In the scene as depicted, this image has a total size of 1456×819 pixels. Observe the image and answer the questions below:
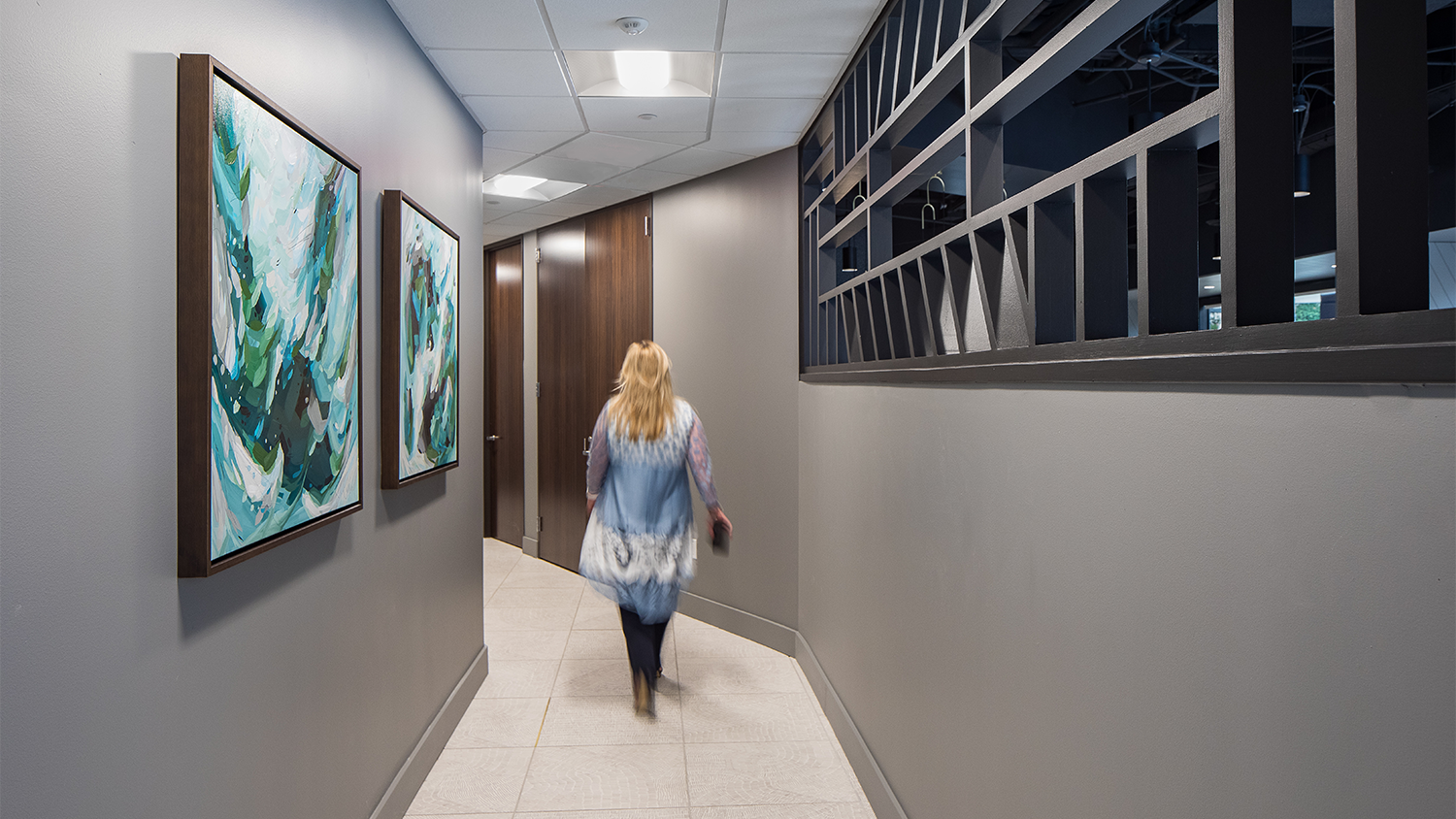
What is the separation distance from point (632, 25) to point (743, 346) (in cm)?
190

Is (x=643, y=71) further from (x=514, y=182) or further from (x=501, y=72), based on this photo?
(x=514, y=182)

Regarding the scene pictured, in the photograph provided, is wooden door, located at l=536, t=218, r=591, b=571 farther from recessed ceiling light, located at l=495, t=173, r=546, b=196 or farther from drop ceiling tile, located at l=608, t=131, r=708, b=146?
Answer: drop ceiling tile, located at l=608, t=131, r=708, b=146

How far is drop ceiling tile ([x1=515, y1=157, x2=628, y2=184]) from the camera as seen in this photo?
13.5 ft

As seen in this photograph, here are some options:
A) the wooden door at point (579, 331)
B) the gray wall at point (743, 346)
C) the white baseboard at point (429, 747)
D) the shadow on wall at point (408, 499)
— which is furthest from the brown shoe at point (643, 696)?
the wooden door at point (579, 331)

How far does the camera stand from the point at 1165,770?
0.99 m

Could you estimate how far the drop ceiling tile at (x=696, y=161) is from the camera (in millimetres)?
3929

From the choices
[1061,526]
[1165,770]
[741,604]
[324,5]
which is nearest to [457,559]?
[741,604]

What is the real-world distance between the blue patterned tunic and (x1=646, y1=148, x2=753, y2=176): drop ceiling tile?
63.0 inches

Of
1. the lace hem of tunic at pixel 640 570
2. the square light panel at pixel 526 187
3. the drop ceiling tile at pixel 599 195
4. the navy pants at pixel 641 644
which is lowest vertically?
the navy pants at pixel 641 644

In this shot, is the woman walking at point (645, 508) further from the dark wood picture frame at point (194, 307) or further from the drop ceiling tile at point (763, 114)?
the dark wood picture frame at point (194, 307)

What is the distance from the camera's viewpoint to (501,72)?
286 cm

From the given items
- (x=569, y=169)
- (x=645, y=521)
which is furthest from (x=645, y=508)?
Result: (x=569, y=169)

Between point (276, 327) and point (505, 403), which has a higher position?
point (276, 327)

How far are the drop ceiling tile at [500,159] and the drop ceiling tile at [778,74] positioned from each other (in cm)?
142
